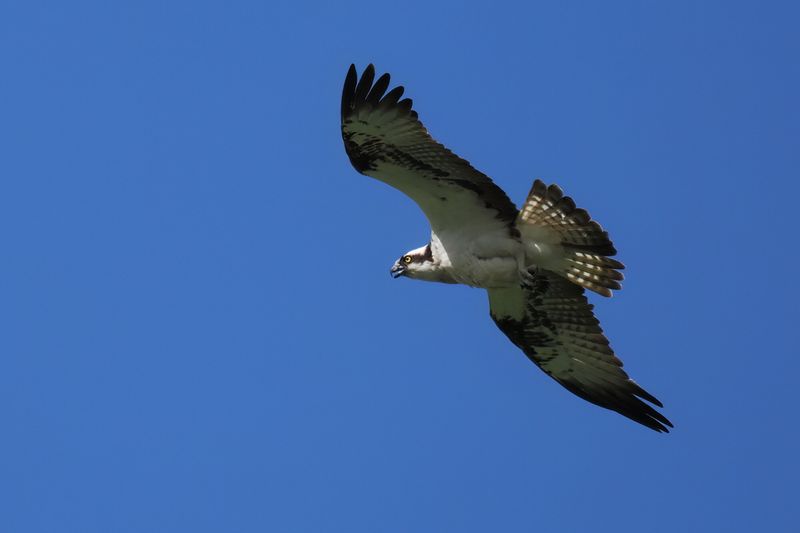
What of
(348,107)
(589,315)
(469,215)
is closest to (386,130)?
(348,107)

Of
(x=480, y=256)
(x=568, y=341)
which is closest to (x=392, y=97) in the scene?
(x=480, y=256)

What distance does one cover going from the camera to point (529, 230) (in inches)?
400

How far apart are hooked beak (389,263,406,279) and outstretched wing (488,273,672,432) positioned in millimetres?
812

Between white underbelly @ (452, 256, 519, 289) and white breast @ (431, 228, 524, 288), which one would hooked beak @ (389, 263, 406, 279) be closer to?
white breast @ (431, 228, 524, 288)

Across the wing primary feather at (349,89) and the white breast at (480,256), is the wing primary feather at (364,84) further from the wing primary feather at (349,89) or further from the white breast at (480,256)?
the white breast at (480,256)

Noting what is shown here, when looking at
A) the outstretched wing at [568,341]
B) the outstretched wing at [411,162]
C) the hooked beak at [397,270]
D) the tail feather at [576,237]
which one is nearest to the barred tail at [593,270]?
the tail feather at [576,237]

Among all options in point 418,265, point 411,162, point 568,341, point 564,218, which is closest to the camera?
point 411,162

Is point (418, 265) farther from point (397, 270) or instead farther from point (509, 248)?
point (509, 248)

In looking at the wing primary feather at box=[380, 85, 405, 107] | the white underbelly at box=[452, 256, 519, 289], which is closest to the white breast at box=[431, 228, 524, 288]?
the white underbelly at box=[452, 256, 519, 289]

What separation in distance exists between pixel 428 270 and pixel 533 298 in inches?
40.2

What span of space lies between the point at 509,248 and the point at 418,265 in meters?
0.81

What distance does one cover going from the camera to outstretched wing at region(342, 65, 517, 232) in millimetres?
9477

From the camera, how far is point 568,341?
10.9 meters

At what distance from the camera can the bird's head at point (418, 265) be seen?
10406mm
